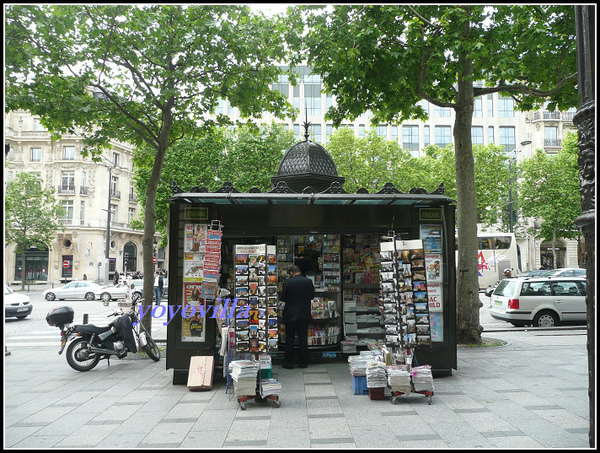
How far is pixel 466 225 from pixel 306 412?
6891 millimetres

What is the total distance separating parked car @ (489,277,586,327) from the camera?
45.4 ft

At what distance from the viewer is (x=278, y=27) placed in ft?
35.0

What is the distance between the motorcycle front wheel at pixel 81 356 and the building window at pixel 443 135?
4991 cm

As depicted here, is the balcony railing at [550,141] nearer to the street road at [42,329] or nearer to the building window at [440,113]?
the building window at [440,113]

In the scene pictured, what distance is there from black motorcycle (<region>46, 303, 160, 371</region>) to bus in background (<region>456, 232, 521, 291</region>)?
26482 mm

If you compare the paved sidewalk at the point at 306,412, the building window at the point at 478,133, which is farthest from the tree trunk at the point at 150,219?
the building window at the point at 478,133

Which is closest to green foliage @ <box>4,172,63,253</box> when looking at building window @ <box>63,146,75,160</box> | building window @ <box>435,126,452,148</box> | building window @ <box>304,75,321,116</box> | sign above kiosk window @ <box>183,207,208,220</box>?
building window @ <box>63,146,75,160</box>

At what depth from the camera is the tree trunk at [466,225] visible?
1088 centimetres

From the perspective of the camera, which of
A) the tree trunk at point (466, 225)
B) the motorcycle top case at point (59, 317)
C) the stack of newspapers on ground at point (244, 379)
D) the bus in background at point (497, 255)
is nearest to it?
the stack of newspapers on ground at point (244, 379)

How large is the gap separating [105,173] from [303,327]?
4723cm


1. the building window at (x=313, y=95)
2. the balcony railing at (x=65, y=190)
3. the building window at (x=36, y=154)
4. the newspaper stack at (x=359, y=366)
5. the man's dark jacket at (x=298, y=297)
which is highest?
the building window at (x=313, y=95)

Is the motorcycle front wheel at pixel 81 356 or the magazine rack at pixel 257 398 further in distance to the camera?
the motorcycle front wheel at pixel 81 356

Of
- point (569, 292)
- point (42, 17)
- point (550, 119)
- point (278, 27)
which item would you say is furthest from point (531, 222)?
point (42, 17)

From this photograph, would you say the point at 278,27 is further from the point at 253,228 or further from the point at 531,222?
the point at 531,222
